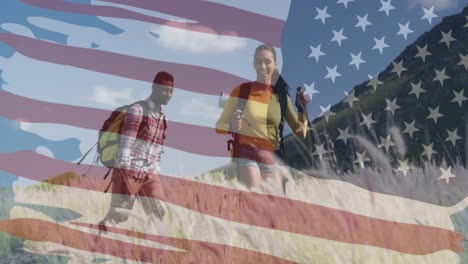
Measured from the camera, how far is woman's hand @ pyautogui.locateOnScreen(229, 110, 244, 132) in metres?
3.75

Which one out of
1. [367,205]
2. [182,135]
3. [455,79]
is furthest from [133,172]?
[455,79]

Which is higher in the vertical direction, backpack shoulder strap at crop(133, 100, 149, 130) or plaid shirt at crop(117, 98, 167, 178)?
backpack shoulder strap at crop(133, 100, 149, 130)

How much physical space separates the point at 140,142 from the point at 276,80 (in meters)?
1.13

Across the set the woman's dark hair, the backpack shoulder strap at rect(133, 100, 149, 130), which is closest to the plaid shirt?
the backpack shoulder strap at rect(133, 100, 149, 130)

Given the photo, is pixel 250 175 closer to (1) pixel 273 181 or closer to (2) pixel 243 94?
(1) pixel 273 181

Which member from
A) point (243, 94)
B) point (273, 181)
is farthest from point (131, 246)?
point (243, 94)

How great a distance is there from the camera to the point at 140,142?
364 centimetres

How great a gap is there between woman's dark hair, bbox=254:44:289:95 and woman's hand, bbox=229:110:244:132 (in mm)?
368

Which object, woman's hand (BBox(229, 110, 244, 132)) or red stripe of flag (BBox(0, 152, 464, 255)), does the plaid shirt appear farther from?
woman's hand (BBox(229, 110, 244, 132))

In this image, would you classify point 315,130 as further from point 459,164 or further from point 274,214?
point 274,214

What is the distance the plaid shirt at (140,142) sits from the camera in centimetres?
355

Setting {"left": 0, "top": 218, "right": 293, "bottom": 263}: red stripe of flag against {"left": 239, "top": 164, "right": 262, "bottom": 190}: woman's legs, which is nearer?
{"left": 0, "top": 218, "right": 293, "bottom": 263}: red stripe of flag

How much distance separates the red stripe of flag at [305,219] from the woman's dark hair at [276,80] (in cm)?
107

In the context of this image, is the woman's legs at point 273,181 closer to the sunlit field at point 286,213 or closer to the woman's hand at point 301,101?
the sunlit field at point 286,213
